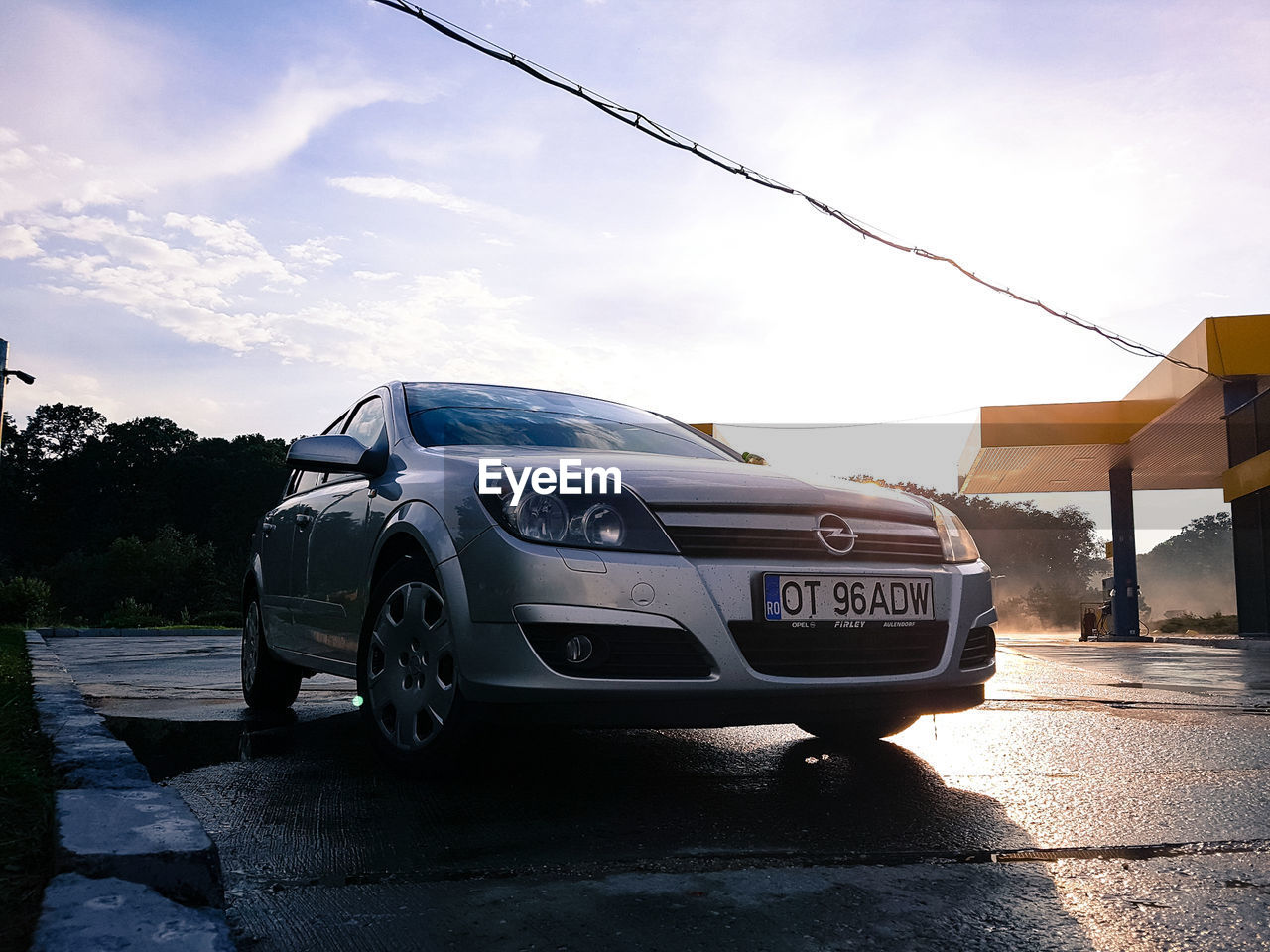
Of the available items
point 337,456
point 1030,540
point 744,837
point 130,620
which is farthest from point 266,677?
point 1030,540

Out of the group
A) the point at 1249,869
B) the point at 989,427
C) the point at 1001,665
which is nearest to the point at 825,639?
the point at 1249,869

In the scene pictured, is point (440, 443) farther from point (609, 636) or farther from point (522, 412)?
point (609, 636)

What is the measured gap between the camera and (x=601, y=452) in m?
3.88

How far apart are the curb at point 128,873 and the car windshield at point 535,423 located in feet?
5.62

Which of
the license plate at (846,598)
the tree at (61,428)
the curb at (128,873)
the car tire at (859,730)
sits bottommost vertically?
the car tire at (859,730)

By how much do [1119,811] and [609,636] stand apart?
1.53 metres

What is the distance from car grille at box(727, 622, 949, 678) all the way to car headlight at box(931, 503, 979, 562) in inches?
13.0

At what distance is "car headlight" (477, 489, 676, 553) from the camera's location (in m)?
3.08

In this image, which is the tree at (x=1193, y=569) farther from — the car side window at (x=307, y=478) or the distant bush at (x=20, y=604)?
the car side window at (x=307, y=478)

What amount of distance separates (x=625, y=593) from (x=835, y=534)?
0.78 m

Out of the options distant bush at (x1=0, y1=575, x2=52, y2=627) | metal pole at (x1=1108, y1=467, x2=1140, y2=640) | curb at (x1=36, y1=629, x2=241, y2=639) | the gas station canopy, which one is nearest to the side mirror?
curb at (x1=36, y1=629, x2=241, y2=639)

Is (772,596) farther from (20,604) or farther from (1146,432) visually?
(1146,432)

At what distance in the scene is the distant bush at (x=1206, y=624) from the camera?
2896 centimetres

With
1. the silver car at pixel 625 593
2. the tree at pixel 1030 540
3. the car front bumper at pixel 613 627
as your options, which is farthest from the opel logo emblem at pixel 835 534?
the tree at pixel 1030 540
